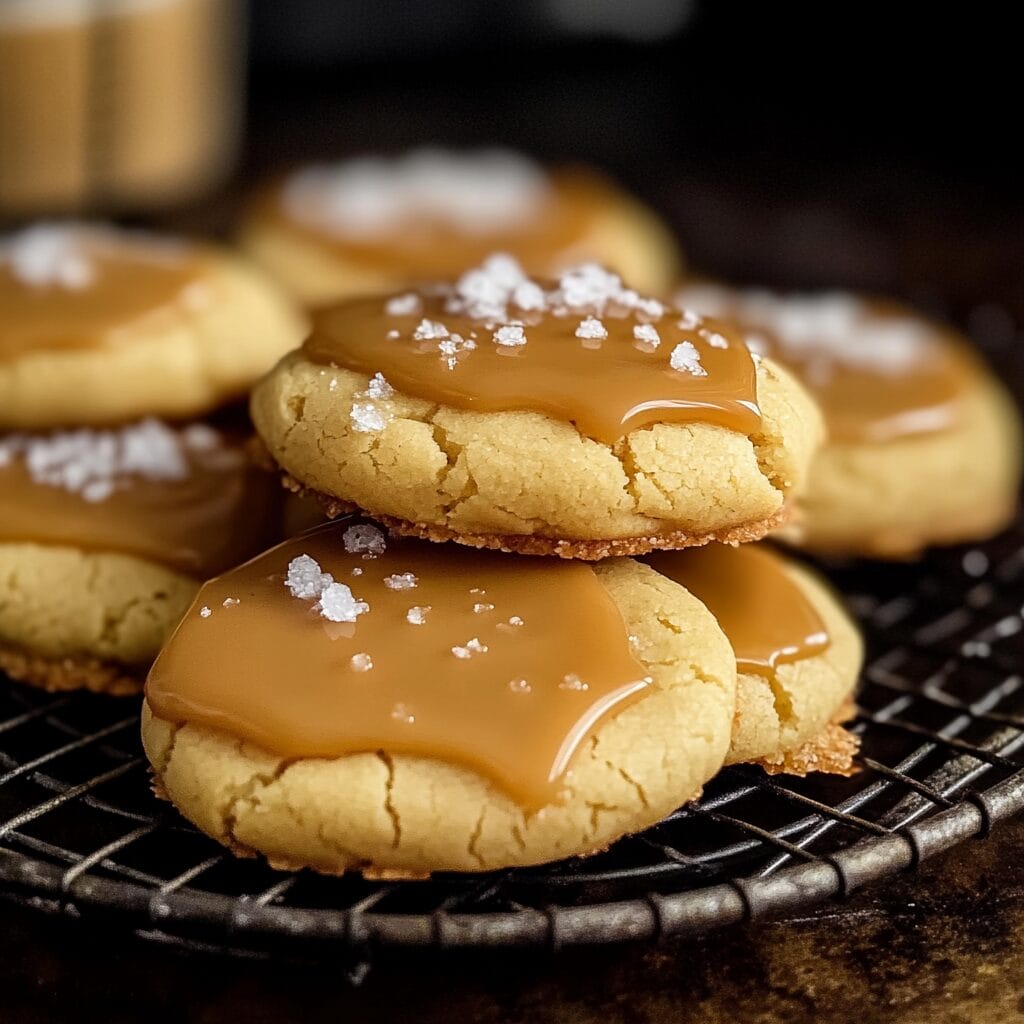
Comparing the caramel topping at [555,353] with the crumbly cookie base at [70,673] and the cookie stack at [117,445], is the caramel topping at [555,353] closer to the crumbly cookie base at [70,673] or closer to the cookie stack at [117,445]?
the cookie stack at [117,445]

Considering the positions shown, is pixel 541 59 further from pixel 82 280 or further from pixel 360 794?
pixel 360 794

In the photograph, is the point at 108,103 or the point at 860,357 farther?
the point at 108,103

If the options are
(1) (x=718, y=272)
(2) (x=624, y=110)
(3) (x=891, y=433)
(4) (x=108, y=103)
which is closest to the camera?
(3) (x=891, y=433)

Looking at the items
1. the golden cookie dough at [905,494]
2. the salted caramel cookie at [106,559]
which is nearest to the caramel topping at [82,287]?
the salted caramel cookie at [106,559]

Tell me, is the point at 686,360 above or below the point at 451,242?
above

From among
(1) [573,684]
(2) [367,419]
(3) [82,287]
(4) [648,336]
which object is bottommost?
(1) [573,684]

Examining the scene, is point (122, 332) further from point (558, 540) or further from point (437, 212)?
point (437, 212)

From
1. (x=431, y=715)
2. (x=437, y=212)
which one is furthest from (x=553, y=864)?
(x=437, y=212)
